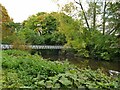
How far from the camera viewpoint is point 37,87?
5.22 metres

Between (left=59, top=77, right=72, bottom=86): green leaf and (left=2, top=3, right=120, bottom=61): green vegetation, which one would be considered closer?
(left=59, top=77, right=72, bottom=86): green leaf

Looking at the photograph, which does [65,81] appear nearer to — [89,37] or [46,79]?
[46,79]

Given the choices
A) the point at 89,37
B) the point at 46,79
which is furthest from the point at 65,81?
the point at 89,37

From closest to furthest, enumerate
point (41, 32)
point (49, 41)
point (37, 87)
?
point (37, 87) < point (49, 41) < point (41, 32)

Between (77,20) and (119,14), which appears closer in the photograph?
(119,14)

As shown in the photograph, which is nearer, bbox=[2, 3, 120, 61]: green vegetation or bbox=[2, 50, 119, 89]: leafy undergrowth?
bbox=[2, 50, 119, 89]: leafy undergrowth

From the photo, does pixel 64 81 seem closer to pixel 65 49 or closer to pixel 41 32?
pixel 65 49

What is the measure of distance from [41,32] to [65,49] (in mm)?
9060

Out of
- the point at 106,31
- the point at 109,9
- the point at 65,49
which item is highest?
the point at 109,9

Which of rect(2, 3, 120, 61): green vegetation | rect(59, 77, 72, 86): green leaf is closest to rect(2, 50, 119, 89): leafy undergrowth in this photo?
rect(59, 77, 72, 86): green leaf

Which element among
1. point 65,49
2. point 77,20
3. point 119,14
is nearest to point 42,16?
point 65,49

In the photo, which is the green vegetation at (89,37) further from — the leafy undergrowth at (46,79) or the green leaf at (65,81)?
the green leaf at (65,81)

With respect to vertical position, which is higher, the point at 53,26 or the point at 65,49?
the point at 53,26

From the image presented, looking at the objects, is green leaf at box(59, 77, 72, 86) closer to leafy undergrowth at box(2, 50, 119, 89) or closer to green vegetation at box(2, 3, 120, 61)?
leafy undergrowth at box(2, 50, 119, 89)
